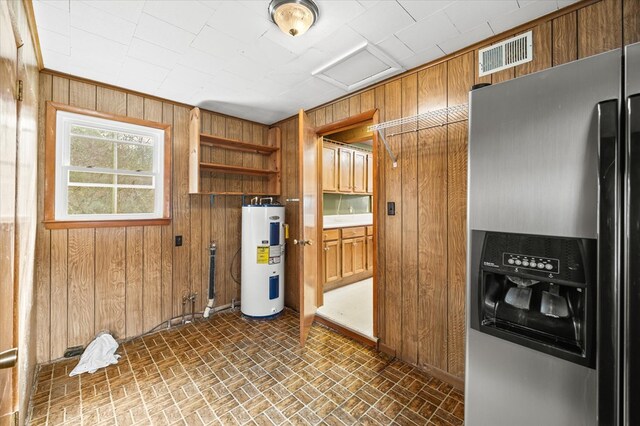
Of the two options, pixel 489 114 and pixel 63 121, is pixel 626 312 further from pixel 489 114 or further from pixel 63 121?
pixel 63 121

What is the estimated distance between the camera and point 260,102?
2.97 metres

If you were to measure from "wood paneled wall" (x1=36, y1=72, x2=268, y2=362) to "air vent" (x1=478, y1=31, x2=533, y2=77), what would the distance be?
2.71 metres

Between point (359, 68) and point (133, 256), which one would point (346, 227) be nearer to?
point (359, 68)

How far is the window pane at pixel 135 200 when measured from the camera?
2713 mm

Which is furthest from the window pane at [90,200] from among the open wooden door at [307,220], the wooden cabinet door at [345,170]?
the wooden cabinet door at [345,170]

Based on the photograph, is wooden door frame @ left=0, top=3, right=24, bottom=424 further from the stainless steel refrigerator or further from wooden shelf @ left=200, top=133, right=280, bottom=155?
the stainless steel refrigerator

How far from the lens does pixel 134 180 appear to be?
110 inches

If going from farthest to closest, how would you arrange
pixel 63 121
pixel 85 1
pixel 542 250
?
pixel 63 121
pixel 85 1
pixel 542 250

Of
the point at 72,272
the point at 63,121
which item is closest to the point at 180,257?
the point at 72,272

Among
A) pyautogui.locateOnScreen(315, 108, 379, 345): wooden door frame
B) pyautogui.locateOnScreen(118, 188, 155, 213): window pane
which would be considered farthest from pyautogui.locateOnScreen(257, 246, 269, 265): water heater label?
pyautogui.locateOnScreen(118, 188, 155, 213): window pane

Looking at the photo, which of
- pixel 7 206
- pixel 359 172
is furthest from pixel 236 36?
pixel 359 172

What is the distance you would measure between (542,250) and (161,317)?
130 inches

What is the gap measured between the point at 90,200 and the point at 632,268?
3.55 m

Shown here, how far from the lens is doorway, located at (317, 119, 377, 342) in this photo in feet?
12.2
